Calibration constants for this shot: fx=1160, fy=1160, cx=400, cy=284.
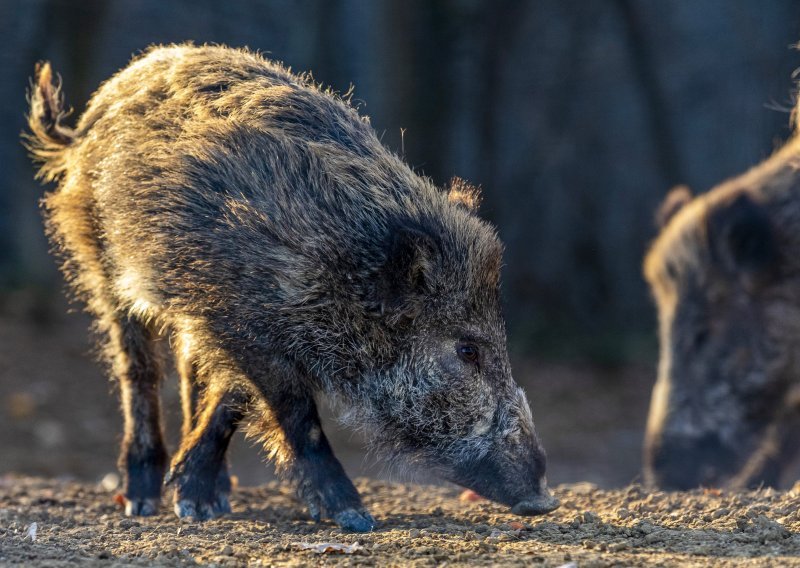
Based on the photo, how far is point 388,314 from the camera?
14.2 feet

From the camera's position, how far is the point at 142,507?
495 centimetres

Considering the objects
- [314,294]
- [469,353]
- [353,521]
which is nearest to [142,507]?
[353,521]

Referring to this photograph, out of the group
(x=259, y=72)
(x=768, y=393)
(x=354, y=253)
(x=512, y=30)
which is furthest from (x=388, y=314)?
(x=512, y=30)

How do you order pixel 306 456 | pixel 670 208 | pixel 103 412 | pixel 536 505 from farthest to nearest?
pixel 103 412
pixel 670 208
pixel 306 456
pixel 536 505

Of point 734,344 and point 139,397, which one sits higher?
point 734,344

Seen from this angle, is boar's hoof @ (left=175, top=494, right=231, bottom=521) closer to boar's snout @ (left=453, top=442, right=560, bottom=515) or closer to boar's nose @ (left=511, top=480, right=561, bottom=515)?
boar's snout @ (left=453, top=442, right=560, bottom=515)

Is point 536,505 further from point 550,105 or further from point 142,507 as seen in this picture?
point 550,105

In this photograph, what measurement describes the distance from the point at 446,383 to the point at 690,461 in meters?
3.33

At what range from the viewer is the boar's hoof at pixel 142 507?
492 centimetres

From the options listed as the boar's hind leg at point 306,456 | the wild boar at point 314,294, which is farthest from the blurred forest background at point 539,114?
the boar's hind leg at point 306,456

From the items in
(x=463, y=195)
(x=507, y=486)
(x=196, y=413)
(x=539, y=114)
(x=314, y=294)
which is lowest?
(x=507, y=486)

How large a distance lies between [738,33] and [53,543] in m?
9.12

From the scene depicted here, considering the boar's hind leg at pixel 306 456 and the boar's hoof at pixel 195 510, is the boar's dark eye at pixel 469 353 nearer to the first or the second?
the boar's hind leg at pixel 306 456

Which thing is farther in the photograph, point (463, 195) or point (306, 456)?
point (463, 195)
